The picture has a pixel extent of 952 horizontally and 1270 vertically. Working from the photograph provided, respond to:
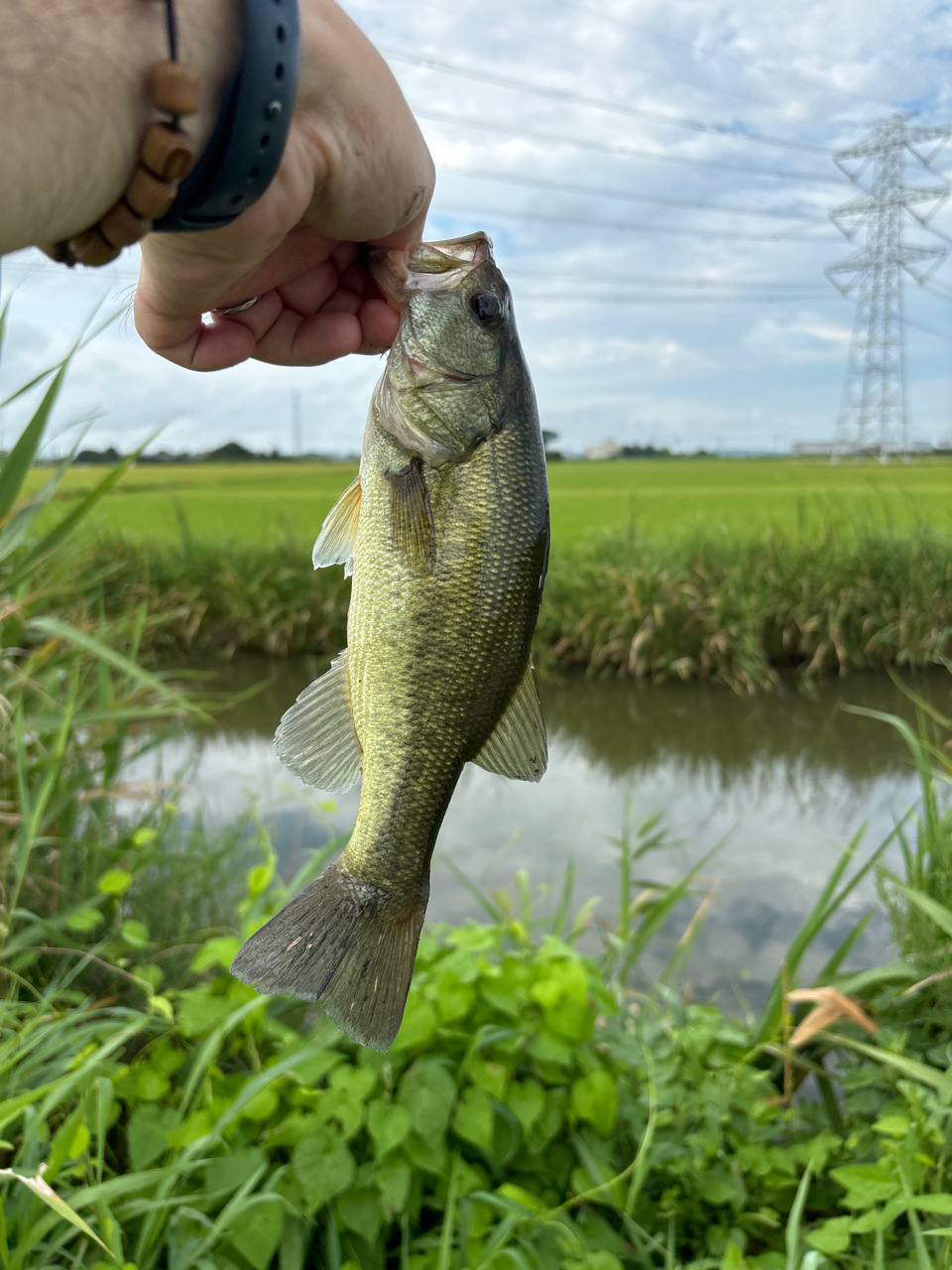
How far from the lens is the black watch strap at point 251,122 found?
40.9 inches

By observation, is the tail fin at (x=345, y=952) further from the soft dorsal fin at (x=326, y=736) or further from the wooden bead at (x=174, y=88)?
the wooden bead at (x=174, y=88)

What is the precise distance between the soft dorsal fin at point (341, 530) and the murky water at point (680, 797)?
2.22 metres

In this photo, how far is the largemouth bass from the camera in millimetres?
1244

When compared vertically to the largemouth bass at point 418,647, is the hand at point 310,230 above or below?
above

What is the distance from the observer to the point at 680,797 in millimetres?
7312

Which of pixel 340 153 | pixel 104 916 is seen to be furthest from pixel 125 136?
pixel 104 916

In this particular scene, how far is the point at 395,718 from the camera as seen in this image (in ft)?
4.32

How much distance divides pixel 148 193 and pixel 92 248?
116 millimetres

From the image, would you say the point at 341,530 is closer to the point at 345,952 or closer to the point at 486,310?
the point at 486,310

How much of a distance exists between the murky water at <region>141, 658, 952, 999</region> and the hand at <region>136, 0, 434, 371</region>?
222 cm

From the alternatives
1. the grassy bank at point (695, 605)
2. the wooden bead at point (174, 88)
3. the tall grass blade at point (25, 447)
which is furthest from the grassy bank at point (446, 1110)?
the grassy bank at point (695, 605)

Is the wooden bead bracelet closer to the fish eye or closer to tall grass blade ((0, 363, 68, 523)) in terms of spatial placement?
the fish eye

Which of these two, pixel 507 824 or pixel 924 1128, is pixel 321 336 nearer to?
pixel 924 1128

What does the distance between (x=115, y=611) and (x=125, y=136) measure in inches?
373
